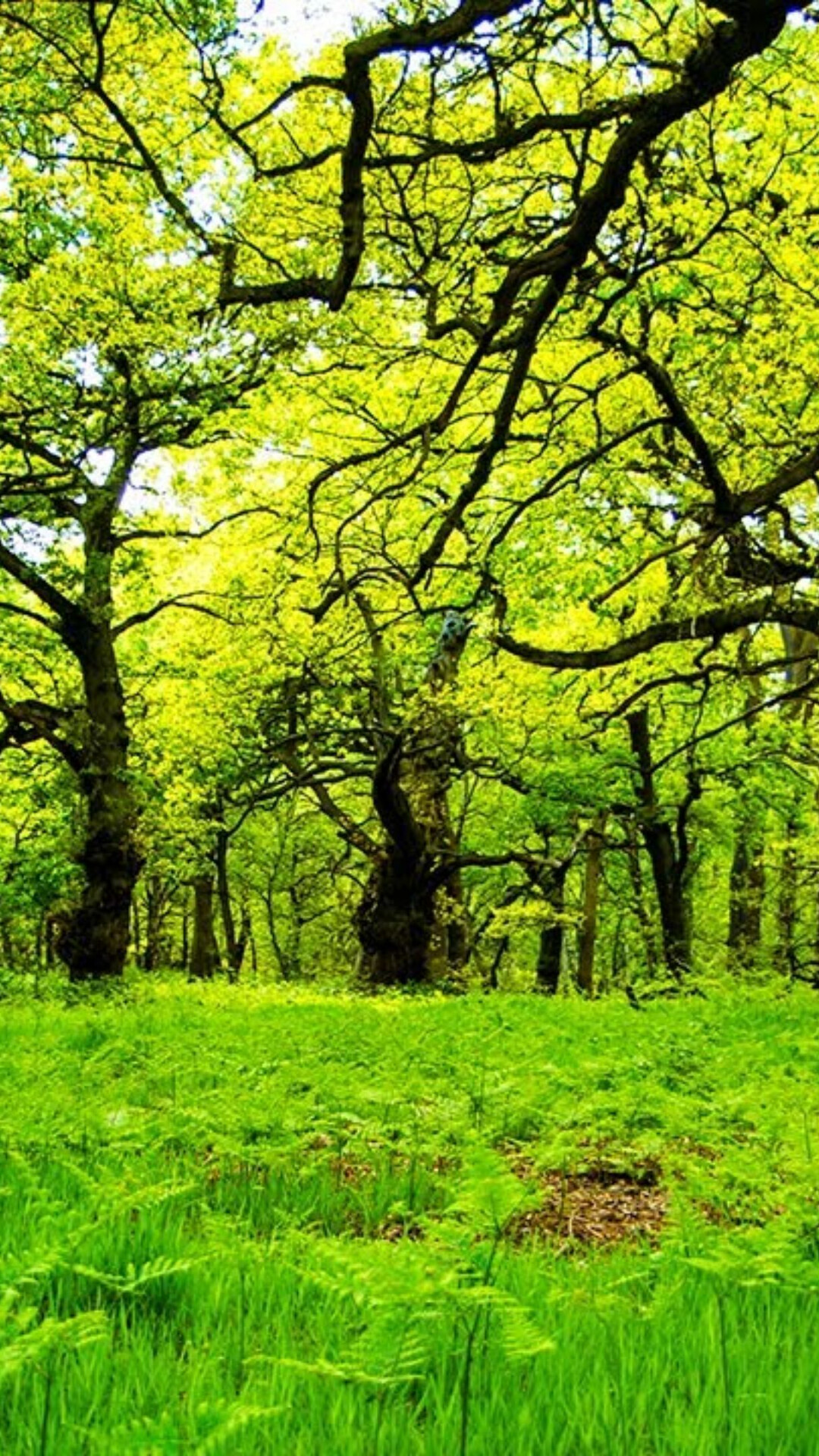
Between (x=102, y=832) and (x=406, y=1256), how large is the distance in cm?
1493

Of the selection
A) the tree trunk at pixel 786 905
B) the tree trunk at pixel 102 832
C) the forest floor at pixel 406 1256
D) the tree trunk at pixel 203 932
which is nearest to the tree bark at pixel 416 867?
the tree trunk at pixel 102 832

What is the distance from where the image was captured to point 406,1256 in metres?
2.49

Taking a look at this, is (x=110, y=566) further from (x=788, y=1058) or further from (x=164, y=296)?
(x=788, y=1058)

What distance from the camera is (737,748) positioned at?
754 inches

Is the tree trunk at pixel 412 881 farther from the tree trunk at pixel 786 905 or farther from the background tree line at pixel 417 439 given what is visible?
the tree trunk at pixel 786 905

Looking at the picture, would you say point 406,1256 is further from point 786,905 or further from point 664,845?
point 786,905

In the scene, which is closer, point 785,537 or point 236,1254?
point 236,1254

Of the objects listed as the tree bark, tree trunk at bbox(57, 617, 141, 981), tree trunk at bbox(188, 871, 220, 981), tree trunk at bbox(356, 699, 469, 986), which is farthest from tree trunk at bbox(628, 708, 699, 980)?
tree trunk at bbox(188, 871, 220, 981)

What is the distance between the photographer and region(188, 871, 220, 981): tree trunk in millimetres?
28828

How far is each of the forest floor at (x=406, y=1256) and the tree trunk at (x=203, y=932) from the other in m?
21.6

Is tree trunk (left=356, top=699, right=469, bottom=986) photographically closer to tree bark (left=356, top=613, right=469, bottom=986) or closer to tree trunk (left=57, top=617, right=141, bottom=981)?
tree bark (left=356, top=613, right=469, bottom=986)

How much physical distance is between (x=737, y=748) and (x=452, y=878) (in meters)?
5.64

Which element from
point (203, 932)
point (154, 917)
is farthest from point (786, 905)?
point (154, 917)

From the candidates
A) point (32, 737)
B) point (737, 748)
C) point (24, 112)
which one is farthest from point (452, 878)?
point (24, 112)
